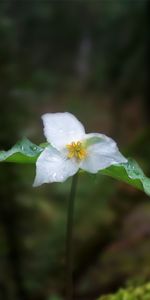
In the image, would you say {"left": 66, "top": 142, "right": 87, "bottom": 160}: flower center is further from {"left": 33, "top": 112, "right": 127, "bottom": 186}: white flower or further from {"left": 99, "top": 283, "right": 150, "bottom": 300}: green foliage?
{"left": 99, "top": 283, "right": 150, "bottom": 300}: green foliage

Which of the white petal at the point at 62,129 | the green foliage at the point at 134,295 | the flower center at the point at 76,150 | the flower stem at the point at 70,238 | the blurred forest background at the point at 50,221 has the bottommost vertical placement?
the blurred forest background at the point at 50,221

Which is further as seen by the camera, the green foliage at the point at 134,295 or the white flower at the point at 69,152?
the green foliage at the point at 134,295

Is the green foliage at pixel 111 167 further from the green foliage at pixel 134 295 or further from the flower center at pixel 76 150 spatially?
the green foliage at pixel 134 295

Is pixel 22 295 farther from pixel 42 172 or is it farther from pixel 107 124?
pixel 107 124

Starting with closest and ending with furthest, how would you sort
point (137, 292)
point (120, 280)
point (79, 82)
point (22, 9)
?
point (137, 292), point (120, 280), point (22, 9), point (79, 82)

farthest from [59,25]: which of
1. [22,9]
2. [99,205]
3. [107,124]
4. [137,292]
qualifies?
[137,292]

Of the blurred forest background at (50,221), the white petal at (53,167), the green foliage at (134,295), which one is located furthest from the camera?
the blurred forest background at (50,221)

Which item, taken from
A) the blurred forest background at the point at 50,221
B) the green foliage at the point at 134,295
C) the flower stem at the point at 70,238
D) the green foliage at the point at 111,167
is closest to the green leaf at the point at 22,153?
the green foliage at the point at 111,167

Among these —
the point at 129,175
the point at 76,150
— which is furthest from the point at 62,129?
the point at 129,175

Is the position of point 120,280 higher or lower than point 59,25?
higher
